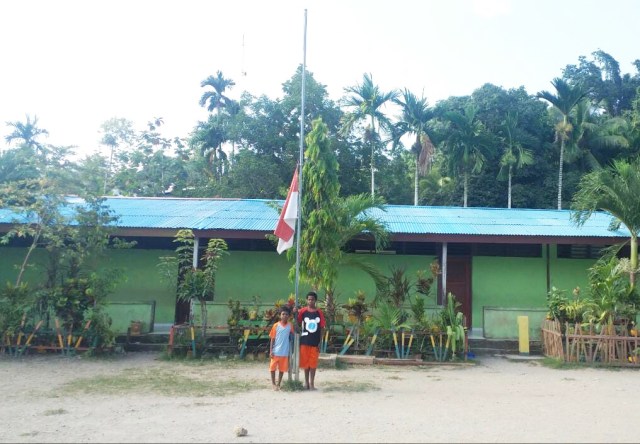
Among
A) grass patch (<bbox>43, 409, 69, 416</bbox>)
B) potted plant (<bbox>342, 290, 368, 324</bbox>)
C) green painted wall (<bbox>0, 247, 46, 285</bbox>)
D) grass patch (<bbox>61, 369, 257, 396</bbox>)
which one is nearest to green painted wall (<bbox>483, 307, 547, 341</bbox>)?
potted plant (<bbox>342, 290, 368, 324</bbox>)

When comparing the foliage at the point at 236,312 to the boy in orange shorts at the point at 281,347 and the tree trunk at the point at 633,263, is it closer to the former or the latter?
the boy in orange shorts at the point at 281,347

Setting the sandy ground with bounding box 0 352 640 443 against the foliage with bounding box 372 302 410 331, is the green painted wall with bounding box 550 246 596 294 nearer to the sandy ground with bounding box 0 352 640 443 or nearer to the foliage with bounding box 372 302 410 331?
the sandy ground with bounding box 0 352 640 443

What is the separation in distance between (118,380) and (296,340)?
3.02m

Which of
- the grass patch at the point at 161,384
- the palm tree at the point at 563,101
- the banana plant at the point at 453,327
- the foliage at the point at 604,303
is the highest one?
the palm tree at the point at 563,101

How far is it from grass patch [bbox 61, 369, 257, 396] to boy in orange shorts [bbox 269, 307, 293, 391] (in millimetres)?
506

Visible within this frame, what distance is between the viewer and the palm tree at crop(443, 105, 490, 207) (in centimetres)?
2667

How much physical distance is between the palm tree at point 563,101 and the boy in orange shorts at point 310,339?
21803 millimetres

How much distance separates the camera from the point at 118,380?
871 centimetres

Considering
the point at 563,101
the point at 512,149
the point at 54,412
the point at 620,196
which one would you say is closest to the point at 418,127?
the point at 512,149

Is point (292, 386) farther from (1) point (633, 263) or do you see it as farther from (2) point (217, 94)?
(2) point (217, 94)

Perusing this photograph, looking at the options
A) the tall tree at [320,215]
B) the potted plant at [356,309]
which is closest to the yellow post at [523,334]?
the potted plant at [356,309]

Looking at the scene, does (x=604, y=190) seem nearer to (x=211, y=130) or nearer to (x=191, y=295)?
(x=191, y=295)

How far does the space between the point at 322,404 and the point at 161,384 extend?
2844mm

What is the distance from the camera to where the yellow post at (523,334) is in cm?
1167
